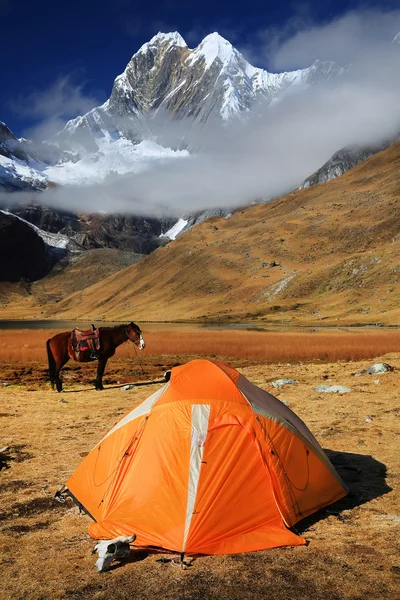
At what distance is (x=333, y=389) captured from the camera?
2050 centimetres

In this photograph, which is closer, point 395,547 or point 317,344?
point 395,547

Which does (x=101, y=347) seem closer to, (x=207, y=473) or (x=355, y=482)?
(x=355, y=482)

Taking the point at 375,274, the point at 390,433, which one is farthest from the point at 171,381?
the point at 375,274

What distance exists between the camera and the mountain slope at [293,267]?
317ft

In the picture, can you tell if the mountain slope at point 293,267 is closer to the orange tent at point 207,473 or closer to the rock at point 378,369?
Result: the rock at point 378,369

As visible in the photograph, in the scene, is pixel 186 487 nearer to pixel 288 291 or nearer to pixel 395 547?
pixel 395 547

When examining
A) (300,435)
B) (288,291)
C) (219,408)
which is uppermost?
(288,291)

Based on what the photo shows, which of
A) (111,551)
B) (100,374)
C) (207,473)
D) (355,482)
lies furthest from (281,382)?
(111,551)

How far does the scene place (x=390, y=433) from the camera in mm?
13805

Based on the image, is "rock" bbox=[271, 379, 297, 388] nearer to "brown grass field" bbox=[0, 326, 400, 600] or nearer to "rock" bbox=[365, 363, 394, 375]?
"brown grass field" bbox=[0, 326, 400, 600]

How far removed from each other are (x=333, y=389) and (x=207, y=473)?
44.4 ft

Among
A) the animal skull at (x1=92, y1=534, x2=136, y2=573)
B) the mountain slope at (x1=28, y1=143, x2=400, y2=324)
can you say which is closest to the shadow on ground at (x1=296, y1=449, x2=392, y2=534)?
the animal skull at (x1=92, y1=534, x2=136, y2=573)

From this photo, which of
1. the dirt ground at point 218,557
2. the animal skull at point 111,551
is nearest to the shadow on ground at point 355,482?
the dirt ground at point 218,557

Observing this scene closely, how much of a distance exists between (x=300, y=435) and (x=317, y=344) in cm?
3395
